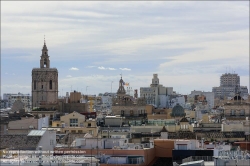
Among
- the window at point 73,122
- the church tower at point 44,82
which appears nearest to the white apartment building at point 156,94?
the church tower at point 44,82

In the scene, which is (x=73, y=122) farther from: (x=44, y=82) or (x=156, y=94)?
(x=156, y=94)

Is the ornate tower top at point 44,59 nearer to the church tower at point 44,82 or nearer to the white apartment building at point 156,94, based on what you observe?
the church tower at point 44,82

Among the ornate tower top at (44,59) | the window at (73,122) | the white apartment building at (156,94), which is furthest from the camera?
the white apartment building at (156,94)

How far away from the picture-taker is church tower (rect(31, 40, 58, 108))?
157m

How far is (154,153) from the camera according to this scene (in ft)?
221

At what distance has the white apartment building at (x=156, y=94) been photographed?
188875 mm

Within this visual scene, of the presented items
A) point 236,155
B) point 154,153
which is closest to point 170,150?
point 154,153

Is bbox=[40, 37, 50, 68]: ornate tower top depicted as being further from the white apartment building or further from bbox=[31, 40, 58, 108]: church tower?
the white apartment building

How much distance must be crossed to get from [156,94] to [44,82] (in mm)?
38898

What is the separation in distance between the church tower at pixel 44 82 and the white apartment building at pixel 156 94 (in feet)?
105

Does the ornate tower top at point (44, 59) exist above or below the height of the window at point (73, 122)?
above

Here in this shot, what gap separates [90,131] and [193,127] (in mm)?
11264

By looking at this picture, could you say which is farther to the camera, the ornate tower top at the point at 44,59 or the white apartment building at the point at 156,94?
the white apartment building at the point at 156,94

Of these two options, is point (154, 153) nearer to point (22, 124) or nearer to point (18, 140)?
point (18, 140)
